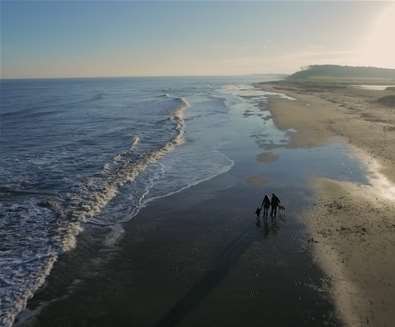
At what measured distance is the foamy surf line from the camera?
11.5 metres

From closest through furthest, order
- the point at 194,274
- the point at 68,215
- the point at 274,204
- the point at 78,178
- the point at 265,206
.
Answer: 1. the point at 194,274
2. the point at 274,204
3. the point at 265,206
4. the point at 68,215
5. the point at 78,178

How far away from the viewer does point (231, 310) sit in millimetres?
10359

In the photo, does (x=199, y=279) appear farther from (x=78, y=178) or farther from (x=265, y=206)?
(x=78, y=178)

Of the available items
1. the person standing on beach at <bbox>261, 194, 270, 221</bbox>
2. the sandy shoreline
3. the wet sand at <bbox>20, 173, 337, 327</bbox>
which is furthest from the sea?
the sandy shoreline

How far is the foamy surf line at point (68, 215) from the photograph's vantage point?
1152 cm

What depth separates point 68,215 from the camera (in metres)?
17.6

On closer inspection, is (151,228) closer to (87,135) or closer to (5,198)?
(5,198)

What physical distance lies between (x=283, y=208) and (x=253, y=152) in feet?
40.9

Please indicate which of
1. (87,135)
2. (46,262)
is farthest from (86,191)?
(87,135)

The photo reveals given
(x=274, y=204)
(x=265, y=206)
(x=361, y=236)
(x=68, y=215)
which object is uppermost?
(x=274, y=204)

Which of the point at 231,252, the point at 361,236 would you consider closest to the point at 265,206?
the point at 231,252

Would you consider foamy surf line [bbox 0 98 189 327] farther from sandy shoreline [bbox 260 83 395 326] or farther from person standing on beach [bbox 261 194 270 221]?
sandy shoreline [bbox 260 83 395 326]

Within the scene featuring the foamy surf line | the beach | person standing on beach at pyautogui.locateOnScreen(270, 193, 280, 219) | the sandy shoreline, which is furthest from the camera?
person standing on beach at pyautogui.locateOnScreen(270, 193, 280, 219)

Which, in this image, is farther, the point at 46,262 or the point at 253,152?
the point at 253,152
